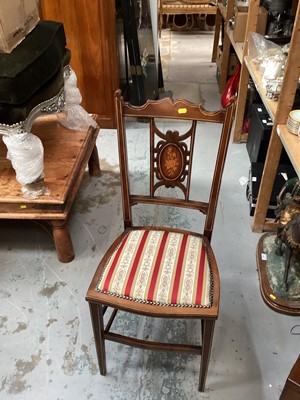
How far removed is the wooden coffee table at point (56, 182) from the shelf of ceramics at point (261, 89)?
36.2 inches

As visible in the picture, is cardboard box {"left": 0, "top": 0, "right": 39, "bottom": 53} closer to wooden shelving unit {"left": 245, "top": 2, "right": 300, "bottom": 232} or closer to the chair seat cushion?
the chair seat cushion

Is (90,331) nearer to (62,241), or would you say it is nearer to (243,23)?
(62,241)

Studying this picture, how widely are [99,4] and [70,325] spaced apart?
1918mm

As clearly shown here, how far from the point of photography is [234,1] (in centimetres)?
273

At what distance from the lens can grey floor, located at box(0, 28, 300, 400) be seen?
1266 millimetres

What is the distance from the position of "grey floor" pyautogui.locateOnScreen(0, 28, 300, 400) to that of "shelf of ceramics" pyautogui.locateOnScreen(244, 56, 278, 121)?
0.58 m

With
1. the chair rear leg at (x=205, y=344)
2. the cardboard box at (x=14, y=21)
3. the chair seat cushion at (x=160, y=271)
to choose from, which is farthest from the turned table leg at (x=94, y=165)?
the chair rear leg at (x=205, y=344)

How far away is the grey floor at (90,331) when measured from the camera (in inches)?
49.8

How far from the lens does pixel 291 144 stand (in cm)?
138

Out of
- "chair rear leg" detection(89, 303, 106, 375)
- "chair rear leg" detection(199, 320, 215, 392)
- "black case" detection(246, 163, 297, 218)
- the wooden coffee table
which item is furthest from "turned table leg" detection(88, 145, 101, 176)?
"chair rear leg" detection(199, 320, 215, 392)

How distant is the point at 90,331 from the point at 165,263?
0.51 m

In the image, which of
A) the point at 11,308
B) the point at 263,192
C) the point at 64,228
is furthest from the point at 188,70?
the point at 11,308

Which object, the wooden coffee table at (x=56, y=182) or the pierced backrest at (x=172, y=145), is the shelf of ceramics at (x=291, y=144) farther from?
the wooden coffee table at (x=56, y=182)

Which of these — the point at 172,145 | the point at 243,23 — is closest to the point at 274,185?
the point at 172,145
